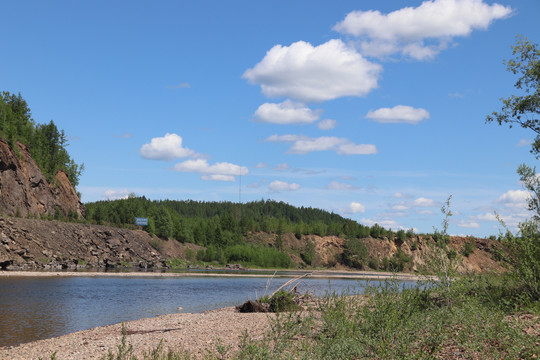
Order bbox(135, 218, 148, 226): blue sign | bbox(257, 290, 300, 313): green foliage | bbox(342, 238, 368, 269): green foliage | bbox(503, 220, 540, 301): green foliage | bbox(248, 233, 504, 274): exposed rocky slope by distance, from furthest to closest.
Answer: bbox(248, 233, 504, 274): exposed rocky slope
bbox(342, 238, 368, 269): green foliage
bbox(135, 218, 148, 226): blue sign
bbox(257, 290, 300, 313): green foliage
bbox(503, 220, 540, 301): green foliage

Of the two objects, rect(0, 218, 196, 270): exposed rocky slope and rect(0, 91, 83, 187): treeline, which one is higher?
rect(0, 91, 83, 187): treeline

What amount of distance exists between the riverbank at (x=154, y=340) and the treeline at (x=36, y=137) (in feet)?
233

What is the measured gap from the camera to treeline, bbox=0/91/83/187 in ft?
269

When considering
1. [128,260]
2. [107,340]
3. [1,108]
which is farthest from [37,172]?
[107,340]

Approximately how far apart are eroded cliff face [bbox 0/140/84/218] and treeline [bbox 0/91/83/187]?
8.92 ft

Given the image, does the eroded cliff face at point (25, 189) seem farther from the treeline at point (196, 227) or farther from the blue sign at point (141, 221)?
the blue sign at point (141, 221)

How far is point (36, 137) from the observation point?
9525 centimetres

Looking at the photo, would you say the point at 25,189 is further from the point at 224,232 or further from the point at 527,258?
the point at 527,258

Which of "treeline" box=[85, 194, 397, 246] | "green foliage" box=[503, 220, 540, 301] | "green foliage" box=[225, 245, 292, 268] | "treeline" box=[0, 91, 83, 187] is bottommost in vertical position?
"green foliage" box=[225, 245, 292, 268]

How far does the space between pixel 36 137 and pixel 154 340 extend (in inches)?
3759

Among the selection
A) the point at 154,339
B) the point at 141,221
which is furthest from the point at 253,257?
the point at 154,339

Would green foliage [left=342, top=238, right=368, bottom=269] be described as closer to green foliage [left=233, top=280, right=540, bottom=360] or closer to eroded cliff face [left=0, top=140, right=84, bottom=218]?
eroded cliff face [left=0, top=140, right=84, bottom=218]

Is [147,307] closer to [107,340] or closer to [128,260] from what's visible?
[107,340]

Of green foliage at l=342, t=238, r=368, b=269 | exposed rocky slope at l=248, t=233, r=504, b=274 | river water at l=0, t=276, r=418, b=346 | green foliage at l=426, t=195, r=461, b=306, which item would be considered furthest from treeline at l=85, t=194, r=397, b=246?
green foliage at l=426, t=195, r=461, b=306
